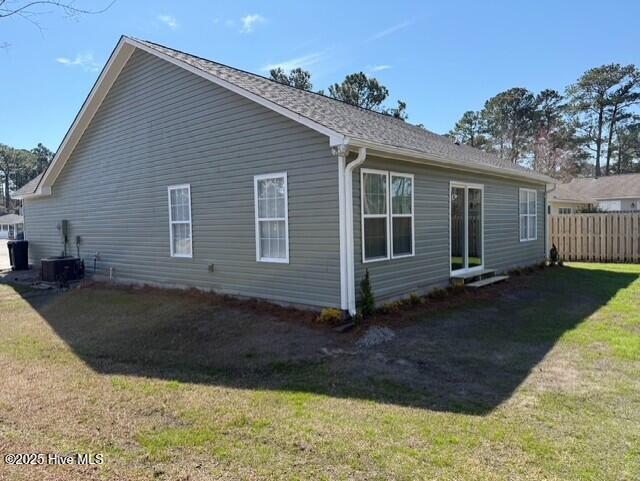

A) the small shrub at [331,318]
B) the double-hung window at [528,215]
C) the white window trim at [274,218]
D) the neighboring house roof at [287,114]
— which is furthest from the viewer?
the double-hung window at [528,215]

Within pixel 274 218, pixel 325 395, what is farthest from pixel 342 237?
pixel 325 395

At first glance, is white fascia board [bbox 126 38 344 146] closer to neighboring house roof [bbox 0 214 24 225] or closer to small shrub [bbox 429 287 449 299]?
small shrub [bbox 429 287 449 299]

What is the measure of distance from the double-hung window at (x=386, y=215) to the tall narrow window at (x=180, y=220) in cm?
417

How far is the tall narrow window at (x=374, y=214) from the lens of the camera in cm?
726

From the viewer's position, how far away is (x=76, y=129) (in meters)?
12.0

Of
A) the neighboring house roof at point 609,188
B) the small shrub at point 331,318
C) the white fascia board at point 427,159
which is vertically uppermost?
the neighboring house roof at point 609,188

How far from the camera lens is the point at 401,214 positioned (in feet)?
A: 26.5

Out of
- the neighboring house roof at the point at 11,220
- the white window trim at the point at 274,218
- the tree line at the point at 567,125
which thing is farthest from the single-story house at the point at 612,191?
the neighboring house roof at the point at 11,220

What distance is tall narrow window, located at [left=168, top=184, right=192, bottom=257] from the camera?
955 centimetres

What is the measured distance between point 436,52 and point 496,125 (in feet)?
78.8

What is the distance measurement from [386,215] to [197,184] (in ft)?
13.4

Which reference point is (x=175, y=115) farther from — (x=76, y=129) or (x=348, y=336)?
(x=348, y=336)

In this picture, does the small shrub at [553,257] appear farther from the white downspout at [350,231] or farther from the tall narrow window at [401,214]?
the white downspout at [350,231]

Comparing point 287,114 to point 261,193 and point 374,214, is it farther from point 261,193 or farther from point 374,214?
point 374,214
